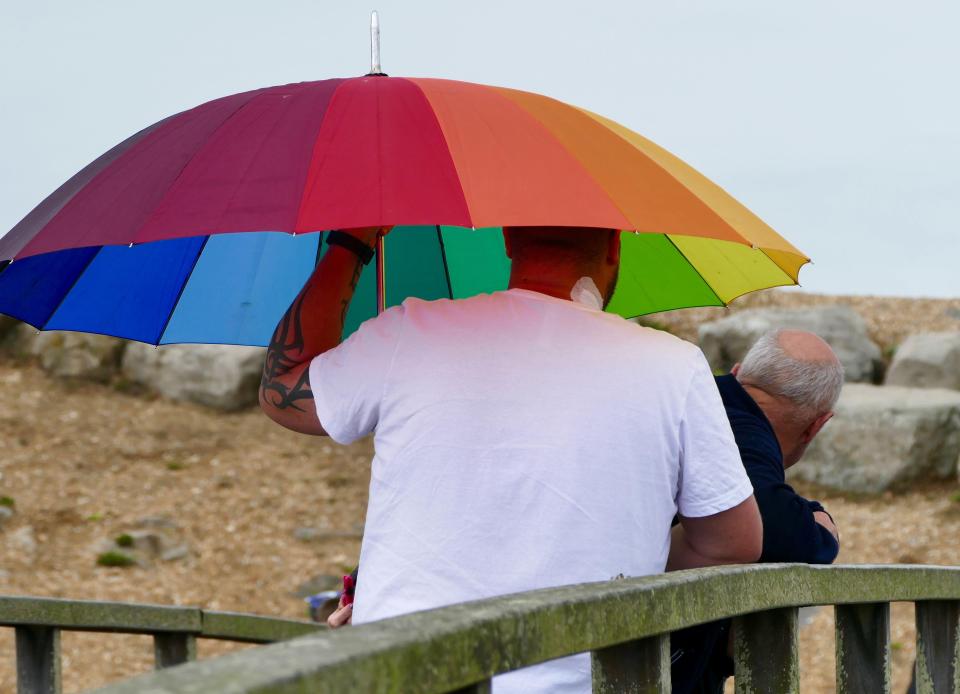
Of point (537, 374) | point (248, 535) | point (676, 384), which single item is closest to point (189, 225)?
point (537, 374)

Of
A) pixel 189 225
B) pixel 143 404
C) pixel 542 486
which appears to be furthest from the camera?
pixel 143 404

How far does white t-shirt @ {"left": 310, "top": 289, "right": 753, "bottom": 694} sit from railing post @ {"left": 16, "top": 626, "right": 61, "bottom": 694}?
2373 millimetres

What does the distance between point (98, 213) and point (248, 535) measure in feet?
29.7

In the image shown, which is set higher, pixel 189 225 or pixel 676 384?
pixel 189 225

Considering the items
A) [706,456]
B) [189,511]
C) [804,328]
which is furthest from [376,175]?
[804,328]

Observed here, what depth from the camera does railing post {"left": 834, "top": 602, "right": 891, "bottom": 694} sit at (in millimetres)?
3172

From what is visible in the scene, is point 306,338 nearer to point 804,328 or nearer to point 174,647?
point 174,647

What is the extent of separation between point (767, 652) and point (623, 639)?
32.4 inches

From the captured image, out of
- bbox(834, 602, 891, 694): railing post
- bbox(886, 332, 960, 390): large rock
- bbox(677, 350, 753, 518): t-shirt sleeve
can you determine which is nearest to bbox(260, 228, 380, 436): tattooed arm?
bbox(677, 350, 753, 518): t-shirt sleeve

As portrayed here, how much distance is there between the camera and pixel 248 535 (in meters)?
11.2

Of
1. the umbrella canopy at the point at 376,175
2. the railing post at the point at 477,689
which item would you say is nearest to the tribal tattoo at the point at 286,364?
the umbrella canopy at the point at 376,175

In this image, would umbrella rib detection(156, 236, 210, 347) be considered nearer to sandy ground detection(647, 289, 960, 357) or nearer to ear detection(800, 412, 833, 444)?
ear detection(800, 412, 833, 444)

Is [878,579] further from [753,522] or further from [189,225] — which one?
[189,225]

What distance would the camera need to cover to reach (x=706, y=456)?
2223mm
